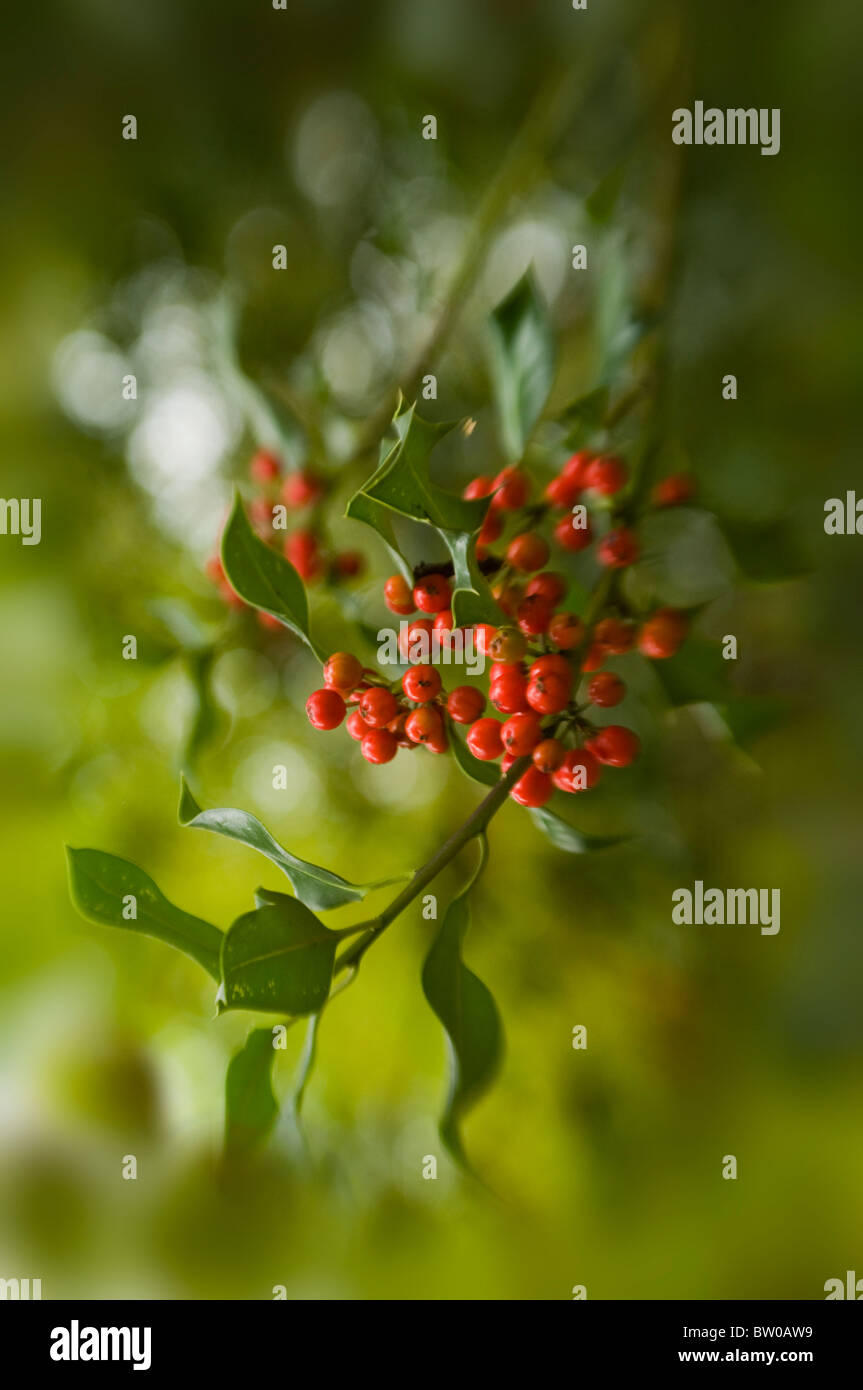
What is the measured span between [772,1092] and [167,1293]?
0.59m

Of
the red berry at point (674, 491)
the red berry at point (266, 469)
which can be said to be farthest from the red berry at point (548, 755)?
the red berry at point (266, 469)

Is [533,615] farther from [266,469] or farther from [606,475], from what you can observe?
[266,469]

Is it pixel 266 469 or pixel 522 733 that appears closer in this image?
pixel 522 733

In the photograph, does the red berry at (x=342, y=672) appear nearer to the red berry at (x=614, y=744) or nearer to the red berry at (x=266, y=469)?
the red berry at (x=614, y=744)

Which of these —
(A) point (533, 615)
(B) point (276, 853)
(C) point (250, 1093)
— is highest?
(A) point (533, 615)

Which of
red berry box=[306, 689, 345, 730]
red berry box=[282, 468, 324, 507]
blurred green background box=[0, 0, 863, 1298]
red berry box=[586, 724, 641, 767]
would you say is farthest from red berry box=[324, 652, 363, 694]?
blurred green background box=[0, 0, 863, 1298]

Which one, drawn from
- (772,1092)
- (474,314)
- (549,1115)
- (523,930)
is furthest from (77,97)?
(772,1092)

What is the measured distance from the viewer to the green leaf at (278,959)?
38cm

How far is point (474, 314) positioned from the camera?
2.68 feet

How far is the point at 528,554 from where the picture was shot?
0.46 metres

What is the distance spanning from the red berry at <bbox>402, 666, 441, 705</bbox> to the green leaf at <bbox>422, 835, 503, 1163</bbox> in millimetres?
78

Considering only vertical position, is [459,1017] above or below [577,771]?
below

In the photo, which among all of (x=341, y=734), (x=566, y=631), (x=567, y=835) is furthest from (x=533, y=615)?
(x=341, y=734)

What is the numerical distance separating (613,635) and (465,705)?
0.09m
